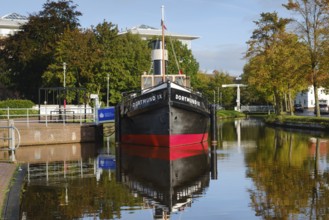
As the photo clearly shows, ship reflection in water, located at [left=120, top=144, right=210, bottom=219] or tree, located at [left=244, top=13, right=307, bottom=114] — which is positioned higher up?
tree, located at [left=244, top=13, right=307, bottom=114]

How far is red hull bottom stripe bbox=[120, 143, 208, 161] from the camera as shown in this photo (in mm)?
19398

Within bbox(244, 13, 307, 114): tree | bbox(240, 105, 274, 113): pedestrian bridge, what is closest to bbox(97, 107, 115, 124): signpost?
bbox(244, 13, 307, 114): tree

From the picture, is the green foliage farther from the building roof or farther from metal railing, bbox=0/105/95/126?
metal railing, bbox=0/105/95/126

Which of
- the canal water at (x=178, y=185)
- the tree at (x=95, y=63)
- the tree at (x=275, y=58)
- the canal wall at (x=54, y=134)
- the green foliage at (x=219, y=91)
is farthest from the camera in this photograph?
the green foliage at (x=219, y=91)

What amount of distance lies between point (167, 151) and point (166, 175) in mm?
6362

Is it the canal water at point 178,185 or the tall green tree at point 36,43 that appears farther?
the tall green tree at point 36,43

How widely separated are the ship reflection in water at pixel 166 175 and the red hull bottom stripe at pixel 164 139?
236 mm

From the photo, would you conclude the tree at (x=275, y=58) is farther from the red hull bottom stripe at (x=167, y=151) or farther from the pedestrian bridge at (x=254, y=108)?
the pedestrian bridge at (x=254, y=108)

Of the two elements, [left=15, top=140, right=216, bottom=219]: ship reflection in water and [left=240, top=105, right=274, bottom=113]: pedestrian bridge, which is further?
[left=240, top=105, right=274, bottom=113]: pedestrian bridge

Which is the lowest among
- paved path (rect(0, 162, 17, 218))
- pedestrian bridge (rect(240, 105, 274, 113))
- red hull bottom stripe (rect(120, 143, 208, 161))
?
paved path (rect(0, 162, 17, 218))

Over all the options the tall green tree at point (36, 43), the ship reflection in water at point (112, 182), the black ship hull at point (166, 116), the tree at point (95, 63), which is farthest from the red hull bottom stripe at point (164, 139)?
the tall green tree at point (36, 43)

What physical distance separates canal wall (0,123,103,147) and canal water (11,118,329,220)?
4.31 meters

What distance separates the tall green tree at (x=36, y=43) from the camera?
52.5m

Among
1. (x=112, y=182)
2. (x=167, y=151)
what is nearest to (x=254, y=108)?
(x=167, y=151)
